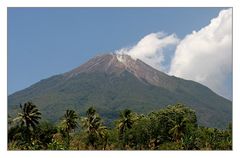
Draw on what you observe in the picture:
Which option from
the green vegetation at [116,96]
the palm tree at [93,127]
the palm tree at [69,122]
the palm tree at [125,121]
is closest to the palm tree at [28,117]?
the palm tree at [69,122]

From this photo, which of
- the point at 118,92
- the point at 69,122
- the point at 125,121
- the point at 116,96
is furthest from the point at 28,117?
the point at 118,92

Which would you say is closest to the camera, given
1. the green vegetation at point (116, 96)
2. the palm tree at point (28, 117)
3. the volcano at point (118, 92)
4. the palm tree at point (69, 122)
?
the palm tree at point (28, 117)

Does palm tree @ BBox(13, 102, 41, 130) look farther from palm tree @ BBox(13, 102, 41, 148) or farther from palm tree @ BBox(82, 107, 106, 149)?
palm tree @ BBox(82, 107, 106, 149)

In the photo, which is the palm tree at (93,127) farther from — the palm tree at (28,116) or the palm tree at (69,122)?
the palm tree at (28,116)

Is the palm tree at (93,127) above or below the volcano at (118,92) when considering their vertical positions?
below

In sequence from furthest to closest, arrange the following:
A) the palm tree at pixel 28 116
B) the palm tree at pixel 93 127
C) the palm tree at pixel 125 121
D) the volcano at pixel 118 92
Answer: the volcano at pixel 118 92 → the palm tree at pixel 125 121 → the palm tree at pixel 93 127 → the palm tree at pixel 28 116
